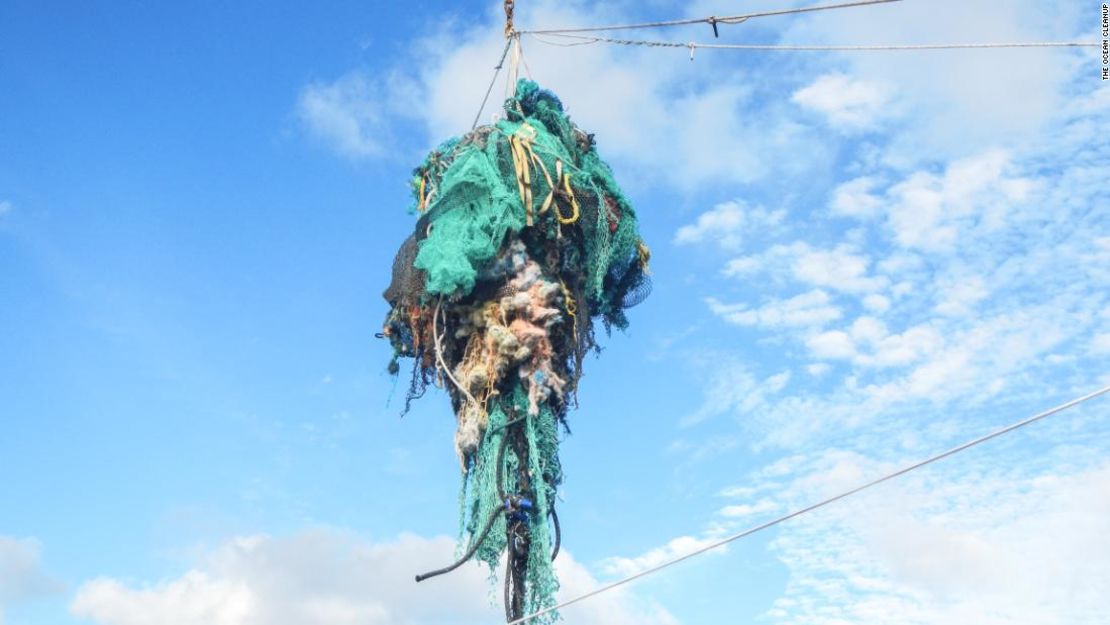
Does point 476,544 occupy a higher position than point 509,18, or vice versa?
point 509,18

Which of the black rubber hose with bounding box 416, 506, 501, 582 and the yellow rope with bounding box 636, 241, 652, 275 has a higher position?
the yellow rope with bounding box 636, 241, 652, 275

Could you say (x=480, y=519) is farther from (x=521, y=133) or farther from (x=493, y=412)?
(x=521, y=133)

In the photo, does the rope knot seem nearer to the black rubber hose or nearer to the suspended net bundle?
the suspended net bundle

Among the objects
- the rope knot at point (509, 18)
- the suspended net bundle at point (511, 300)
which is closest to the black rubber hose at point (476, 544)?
the suspended net bundle at point (511, 300)

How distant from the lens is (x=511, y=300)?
808 cm

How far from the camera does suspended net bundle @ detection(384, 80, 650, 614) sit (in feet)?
25.9

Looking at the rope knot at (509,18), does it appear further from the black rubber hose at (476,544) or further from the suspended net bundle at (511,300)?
the black rubber hose at (476,544)

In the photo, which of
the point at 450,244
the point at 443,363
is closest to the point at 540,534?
the point at 443,363

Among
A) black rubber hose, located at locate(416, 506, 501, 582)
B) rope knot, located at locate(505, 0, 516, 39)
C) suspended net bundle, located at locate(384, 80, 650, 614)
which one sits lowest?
black rubber hose, located at locate(416, 506, 501, 582)

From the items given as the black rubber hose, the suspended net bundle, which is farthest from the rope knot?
the black rubber hose

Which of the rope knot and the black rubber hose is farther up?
the rope knot

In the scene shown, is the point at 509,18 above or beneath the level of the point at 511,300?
above

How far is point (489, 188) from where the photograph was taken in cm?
820

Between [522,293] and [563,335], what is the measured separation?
0.46m
